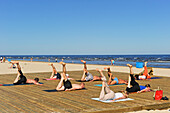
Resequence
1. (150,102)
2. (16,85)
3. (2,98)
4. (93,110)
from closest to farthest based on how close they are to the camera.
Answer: (93,110)
(150,102)
(2,98)
(16,85)

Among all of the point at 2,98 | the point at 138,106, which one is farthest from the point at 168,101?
the point at 2,98

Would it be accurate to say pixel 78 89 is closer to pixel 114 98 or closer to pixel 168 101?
pixel 114 98

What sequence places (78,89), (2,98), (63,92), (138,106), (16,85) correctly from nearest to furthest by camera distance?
(138,106)
(2,98)
(63,92)
(78,89)
(16,85)

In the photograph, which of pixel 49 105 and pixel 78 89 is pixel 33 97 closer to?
pixel 49 105

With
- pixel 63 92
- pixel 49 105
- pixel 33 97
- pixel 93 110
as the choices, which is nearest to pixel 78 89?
pixel 63 92

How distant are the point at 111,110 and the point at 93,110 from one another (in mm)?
589

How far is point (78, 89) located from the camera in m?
11.5

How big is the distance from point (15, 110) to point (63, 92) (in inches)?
148

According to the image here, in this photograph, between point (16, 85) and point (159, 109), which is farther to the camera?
point (16, 85)

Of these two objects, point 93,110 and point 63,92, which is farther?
point 63,92

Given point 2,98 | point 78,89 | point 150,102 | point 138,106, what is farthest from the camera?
point 78,89

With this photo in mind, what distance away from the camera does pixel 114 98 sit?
8.72 m

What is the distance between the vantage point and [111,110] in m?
7.23

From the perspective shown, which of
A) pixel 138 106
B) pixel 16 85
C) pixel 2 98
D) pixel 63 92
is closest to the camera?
pixel 138 106
